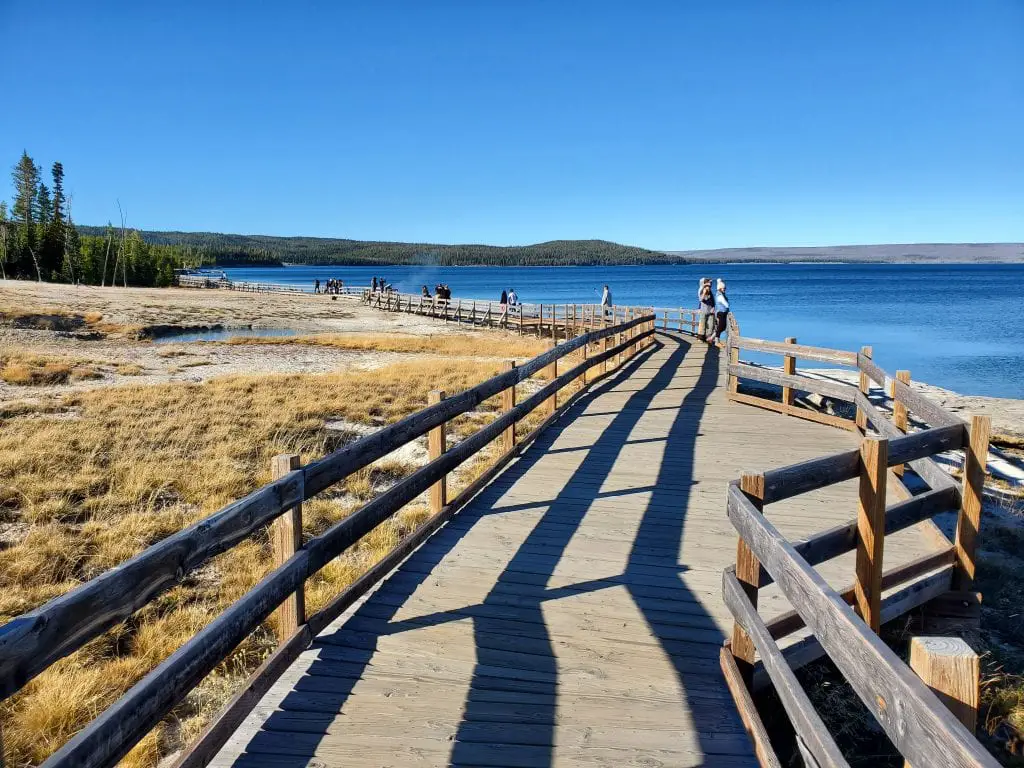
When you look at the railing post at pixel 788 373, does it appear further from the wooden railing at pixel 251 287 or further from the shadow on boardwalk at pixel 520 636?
the wooden railing at pixel 251 287

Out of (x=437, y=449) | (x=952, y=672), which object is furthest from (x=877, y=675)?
(x=437, y=449)

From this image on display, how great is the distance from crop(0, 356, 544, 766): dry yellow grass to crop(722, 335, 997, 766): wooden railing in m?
2.88

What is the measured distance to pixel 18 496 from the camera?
8.05 meters

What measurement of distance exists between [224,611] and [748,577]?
2372 millimetres

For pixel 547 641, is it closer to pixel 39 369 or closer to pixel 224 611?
pixel 224 611

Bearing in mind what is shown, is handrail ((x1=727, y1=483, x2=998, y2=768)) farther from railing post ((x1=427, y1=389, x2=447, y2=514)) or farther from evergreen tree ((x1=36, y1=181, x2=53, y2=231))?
evergreen tree ((x1=36, y1=181, x2=53, y2=231))

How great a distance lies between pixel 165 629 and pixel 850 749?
14.7ft

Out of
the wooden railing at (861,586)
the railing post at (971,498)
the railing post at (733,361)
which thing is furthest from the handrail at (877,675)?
the railing post at (733,361)

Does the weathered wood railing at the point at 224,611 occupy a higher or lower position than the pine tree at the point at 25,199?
lower

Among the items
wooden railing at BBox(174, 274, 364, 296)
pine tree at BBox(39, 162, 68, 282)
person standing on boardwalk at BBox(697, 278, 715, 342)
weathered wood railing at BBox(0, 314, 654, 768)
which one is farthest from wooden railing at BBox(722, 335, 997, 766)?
pine tree at BBox(39, 162, 68, 282)

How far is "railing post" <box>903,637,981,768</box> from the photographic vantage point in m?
1.67

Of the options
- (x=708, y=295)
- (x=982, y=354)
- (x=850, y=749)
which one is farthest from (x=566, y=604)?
(x=982, y=354)

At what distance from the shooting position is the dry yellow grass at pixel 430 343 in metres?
27.4

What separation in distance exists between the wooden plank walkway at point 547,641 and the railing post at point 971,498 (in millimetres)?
360
